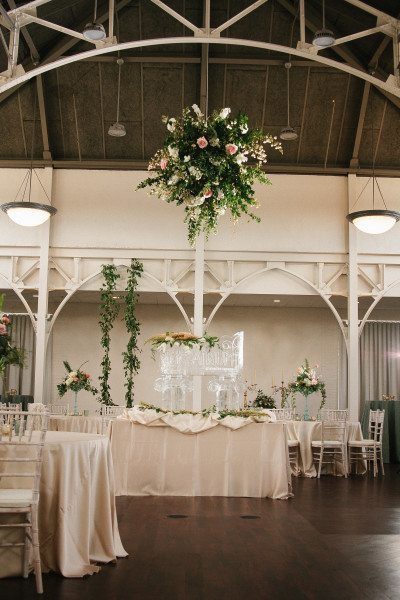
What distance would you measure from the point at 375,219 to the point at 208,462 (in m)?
4.81

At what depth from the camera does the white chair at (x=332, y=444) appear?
1055cm

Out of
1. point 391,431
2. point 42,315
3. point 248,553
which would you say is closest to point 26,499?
point 248,553

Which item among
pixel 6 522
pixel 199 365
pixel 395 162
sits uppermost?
pixel 395 162

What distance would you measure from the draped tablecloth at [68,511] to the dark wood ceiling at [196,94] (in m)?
8.89

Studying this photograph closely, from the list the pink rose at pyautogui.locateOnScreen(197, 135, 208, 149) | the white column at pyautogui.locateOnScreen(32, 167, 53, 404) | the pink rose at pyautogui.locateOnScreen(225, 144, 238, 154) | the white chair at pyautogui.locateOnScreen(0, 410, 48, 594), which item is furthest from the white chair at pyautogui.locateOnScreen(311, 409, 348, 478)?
the white chair at pyautogui.locateOnScreen(0, 410, 48, 594)

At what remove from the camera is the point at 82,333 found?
50.7 ft

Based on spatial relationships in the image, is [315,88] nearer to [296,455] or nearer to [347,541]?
[296,455]

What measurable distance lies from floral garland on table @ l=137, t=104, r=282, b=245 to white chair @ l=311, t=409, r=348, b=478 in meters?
4.85

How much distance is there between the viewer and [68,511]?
4500 mm

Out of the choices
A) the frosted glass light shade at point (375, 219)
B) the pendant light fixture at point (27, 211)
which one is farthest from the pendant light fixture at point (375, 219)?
the pendant light fixture at point (27, 211)

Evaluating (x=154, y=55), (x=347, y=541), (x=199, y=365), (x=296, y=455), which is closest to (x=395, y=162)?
(x=154, y=55)

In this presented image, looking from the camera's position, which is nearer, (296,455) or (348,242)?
(296,455)

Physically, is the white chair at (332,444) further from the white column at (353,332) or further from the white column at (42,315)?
the white column at (42,315)

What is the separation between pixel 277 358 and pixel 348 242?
3.66 m
